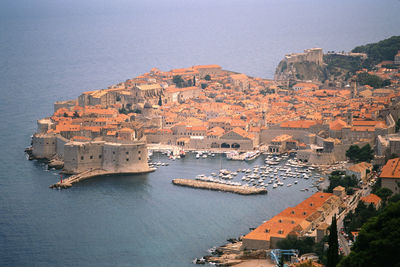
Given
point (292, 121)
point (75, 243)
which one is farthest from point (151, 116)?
point (75, 243)

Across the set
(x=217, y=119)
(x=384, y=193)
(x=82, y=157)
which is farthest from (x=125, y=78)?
(x=384, y=193)

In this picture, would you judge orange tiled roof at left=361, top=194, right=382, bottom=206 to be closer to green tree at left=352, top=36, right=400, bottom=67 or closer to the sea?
the sea

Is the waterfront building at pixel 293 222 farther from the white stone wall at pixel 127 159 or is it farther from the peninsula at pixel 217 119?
the white stone wall at pixel 127 159

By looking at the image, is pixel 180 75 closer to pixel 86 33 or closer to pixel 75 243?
pixel 75 243

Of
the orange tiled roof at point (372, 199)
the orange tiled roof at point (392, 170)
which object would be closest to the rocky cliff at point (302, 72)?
the orange tiled roof at point (392, 170)

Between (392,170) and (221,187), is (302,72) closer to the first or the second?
(221,187)

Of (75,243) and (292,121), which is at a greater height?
(292,121)
